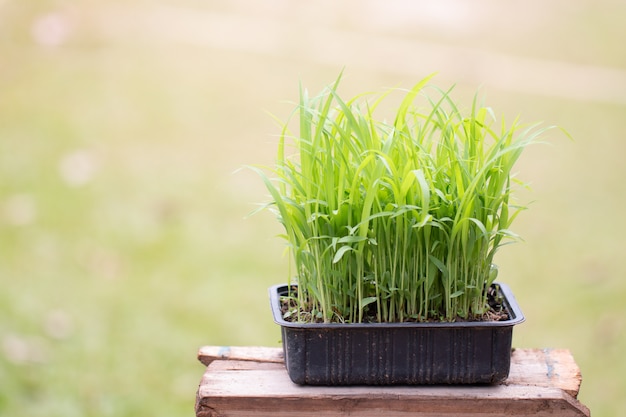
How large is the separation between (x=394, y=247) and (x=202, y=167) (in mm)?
2557

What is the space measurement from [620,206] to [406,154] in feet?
8.19

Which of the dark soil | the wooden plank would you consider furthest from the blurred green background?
the dark soil

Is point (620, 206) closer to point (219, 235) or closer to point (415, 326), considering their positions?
point (219, 235)

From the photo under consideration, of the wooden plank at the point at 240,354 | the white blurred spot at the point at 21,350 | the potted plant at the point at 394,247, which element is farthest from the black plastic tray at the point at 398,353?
Result: the white blurred spot at the point at 21,350

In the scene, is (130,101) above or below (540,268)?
above

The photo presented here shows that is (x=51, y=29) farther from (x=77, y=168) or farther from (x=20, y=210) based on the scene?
(x=20, y=210)

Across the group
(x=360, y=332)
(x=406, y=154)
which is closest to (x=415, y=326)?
(x=360, y=332)

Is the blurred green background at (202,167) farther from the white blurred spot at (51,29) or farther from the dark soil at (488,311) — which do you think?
the dark soil at (488,311)

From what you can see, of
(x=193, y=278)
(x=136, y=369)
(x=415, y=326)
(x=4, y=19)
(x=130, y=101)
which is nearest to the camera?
(x=415, y=326)

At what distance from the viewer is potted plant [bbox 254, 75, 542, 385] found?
1.19m

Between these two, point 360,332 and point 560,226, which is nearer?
point 360,332

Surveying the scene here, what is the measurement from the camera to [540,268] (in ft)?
10.1

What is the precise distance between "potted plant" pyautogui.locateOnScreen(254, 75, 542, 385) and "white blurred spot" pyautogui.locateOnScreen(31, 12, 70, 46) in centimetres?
354

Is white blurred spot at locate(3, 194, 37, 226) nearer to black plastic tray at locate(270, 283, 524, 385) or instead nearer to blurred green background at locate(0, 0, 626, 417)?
blurred green background at locate(0, 0, 626, 417)
